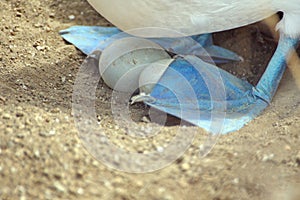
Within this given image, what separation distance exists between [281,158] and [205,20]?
65 centimetres

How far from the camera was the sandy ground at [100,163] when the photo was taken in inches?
53.6

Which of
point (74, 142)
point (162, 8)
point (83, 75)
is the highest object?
point (162, 8)

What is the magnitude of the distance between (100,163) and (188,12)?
0.71 m

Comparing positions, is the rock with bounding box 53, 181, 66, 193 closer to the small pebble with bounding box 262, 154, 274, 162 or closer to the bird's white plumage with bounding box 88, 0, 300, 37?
the small pebble with bounding box 262, 154, 274, 162

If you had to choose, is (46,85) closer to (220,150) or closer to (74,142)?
(74,142)

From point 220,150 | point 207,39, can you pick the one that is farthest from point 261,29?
point 220,150

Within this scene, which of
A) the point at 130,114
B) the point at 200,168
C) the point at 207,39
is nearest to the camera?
the point at 200,168

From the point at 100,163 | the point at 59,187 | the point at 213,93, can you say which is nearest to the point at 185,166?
the point at 100,163

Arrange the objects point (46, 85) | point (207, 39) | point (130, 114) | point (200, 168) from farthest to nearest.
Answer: point (207, 39)
point (46, 85)
point (130, 114)
point (200, 168)

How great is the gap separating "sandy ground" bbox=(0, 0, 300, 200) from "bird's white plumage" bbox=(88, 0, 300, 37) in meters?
0.28

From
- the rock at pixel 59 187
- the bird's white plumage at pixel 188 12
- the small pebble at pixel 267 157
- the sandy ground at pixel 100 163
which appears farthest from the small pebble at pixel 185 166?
the bird's white plumage at pixel 188 12

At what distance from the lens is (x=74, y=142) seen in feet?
4.89

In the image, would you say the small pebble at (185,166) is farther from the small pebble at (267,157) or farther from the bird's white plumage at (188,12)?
the bird's white plumage at (188,12)

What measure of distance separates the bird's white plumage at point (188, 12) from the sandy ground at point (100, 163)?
0.93 feet
